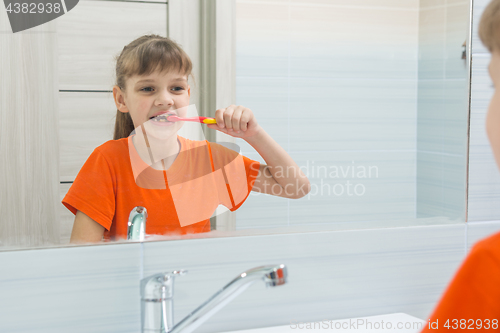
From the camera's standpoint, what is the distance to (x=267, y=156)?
2.97 ft

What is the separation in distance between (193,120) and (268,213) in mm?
228

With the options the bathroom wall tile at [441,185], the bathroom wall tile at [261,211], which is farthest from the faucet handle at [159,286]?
the bathroom wall tile at [441,185]

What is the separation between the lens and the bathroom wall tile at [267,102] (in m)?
0.87

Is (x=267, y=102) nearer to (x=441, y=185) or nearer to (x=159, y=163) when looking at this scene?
(x=159, y=163)

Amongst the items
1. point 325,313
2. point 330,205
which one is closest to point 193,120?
point 330,205

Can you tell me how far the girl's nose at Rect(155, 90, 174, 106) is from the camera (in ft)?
2.74

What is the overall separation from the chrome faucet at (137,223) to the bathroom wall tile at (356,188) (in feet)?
0.92

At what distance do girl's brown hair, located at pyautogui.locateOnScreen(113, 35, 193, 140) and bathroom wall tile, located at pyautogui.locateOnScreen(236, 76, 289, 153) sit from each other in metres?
0.11

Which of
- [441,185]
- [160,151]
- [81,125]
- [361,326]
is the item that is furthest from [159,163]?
[441,185]

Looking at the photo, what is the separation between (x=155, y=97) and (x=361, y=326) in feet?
1.88

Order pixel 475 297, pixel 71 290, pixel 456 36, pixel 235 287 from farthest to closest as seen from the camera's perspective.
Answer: pixel 456 36, pixel 71 290, pixel 235 287, pixel 475 297

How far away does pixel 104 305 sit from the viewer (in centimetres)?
80

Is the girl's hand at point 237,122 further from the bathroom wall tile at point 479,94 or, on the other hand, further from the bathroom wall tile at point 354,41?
the bathroom wall tile at point 479,94

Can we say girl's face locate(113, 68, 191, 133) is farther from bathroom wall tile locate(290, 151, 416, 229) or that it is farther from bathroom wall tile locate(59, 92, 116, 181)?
bathroom wall tile locate(290, 151, 416, 229)
